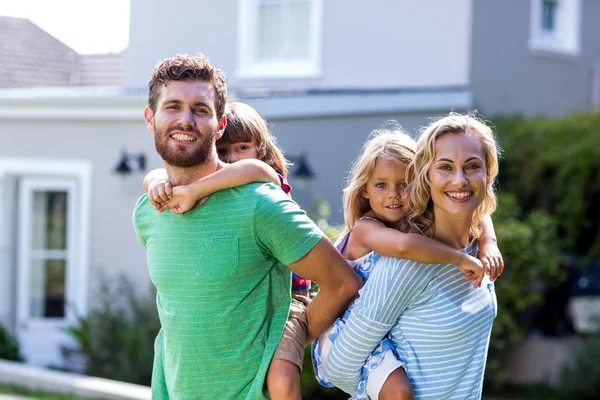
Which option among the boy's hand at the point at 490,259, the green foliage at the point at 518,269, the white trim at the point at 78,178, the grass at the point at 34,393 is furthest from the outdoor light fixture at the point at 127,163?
the boy's hand at the point at 490,259

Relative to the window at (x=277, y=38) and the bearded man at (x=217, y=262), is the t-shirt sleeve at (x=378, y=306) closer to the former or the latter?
the bearded man at (x=217, y=262)

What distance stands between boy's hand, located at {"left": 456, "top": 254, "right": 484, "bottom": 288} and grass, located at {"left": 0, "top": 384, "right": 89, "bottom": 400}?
5555mm

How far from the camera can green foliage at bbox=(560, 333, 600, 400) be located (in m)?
8.35

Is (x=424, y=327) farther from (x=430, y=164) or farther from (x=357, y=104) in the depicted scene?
(x=357, y=104)

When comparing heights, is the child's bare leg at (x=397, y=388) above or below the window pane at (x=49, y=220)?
above

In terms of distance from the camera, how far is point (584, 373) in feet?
27.8

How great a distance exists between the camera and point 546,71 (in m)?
12.4

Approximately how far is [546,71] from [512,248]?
467cm

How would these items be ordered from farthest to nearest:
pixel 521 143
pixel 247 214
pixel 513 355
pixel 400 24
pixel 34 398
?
1. pixel 400 24
2. pixel 521 143
3. pixel 513 355
4. pixel 34 398
5. pixel 247 214

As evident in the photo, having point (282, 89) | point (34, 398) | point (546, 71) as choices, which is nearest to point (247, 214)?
point (34, 398)

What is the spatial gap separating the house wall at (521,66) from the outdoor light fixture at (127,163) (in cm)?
421

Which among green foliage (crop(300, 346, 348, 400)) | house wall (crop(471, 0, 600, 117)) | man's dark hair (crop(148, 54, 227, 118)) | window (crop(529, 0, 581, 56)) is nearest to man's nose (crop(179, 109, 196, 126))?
man's dark hair (crop(148, 54, 227, 118))

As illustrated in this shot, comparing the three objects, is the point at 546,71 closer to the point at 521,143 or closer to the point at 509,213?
the point at 521,143

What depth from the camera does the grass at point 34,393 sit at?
7.68 metres
